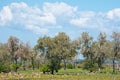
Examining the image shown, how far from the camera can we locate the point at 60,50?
99.6 m

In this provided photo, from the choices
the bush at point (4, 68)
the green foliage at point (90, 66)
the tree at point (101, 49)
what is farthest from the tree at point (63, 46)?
the bush at point (4, 68)

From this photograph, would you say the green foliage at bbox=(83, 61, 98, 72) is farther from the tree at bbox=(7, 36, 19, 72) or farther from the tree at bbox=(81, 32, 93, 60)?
the tree at bbox=(7, 36, 19, 72)

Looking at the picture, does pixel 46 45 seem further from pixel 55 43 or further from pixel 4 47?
pixel 4 47

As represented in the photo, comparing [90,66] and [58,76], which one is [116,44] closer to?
[90,66]

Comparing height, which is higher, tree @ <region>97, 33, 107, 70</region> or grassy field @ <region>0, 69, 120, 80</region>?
tree @ <region>97, 33, 107, 70</region>

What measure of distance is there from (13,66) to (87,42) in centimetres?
2445

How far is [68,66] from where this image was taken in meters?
118

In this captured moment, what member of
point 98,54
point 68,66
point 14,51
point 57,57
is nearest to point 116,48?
point 98,54

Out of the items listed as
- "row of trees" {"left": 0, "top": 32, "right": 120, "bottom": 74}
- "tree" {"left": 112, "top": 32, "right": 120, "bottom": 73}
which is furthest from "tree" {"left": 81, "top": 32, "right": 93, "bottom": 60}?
"tree" {"left": 112, "top": 32, "right": 120, "bottom": 73}

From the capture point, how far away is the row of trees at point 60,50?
93206 mm

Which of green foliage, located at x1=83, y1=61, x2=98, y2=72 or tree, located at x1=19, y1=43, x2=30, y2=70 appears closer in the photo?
green foliage, located at x1=83, y1=61, x2=98, y2=72

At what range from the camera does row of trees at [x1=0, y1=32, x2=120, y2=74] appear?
306 ft

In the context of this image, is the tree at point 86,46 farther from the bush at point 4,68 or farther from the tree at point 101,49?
the bush at point 4,68

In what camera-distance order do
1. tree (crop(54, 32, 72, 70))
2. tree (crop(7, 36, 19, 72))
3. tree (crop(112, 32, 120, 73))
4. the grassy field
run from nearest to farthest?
the grassy field
tree (crop(112, 32, 120, 73))
tree (crop(54, 32, 72, 70))
tree (crop(7, 36, 19, 72))
